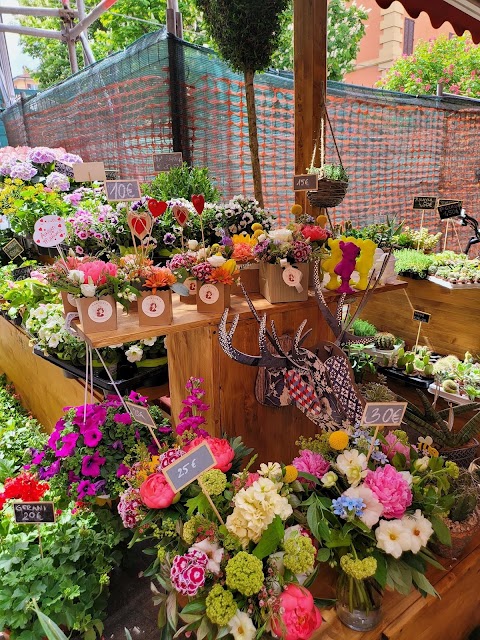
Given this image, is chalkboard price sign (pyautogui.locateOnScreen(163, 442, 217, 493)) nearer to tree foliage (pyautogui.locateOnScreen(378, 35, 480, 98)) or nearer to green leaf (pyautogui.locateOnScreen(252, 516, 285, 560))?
green leaf (pyautogui.locateOnScreen(252, 516, 285, 560))

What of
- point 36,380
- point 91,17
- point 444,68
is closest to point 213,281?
point 36,380

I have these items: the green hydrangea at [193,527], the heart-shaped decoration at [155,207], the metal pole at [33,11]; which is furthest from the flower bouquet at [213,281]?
the metal pole at [33,11]

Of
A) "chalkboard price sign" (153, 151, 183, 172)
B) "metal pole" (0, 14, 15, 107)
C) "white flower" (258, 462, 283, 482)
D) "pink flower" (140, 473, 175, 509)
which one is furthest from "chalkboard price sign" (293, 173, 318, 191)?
"metal pole" (0, 14, 15, 107)

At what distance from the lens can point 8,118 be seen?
25.4ft

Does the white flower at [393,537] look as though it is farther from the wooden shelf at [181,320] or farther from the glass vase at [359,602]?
the wooden shelf at [181,320]

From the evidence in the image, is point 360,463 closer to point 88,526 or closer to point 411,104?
point 88,526

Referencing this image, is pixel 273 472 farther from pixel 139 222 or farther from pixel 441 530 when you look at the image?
pixel 139 222

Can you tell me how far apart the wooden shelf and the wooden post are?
4.45 ft

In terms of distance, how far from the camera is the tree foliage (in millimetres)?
9219

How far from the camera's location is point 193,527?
3.82ft

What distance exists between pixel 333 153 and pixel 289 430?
12.1 ft

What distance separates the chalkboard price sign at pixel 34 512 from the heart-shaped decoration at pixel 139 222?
868 mm

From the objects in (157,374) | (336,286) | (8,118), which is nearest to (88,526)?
(157,374)

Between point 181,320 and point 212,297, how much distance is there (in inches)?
5.1
